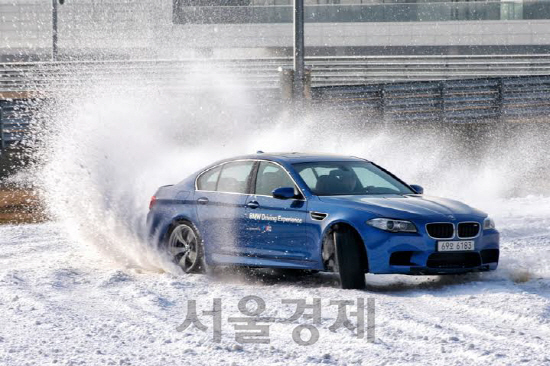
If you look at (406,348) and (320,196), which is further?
(320,196)

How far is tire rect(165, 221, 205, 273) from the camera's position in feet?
37.1

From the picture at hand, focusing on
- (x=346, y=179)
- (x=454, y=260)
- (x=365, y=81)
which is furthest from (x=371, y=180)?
(x=365, y=81)

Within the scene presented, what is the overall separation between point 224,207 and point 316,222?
120 cm

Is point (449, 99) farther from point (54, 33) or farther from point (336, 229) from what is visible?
point (336, 229)

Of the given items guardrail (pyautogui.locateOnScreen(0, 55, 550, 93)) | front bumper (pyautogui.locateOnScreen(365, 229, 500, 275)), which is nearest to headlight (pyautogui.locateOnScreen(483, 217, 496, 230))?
front bumper (pyautogui.locateOnScreen(365, 229, 500, 275))

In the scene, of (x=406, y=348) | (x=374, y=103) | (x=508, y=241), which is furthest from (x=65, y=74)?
(x=406, y=348)

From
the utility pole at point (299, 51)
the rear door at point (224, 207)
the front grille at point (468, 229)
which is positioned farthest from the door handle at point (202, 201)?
the utility pole at point (299, 51)

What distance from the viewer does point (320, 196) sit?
10578 mm

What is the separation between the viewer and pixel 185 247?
11500 millimetres

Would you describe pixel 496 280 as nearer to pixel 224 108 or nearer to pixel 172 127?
pixel 172 127

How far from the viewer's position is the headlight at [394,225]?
9.93 m

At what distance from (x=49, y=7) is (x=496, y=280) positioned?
2023 inches

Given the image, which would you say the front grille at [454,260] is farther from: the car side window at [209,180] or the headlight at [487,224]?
the car side window at [209,180]

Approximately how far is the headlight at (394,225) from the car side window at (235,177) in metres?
1.69
